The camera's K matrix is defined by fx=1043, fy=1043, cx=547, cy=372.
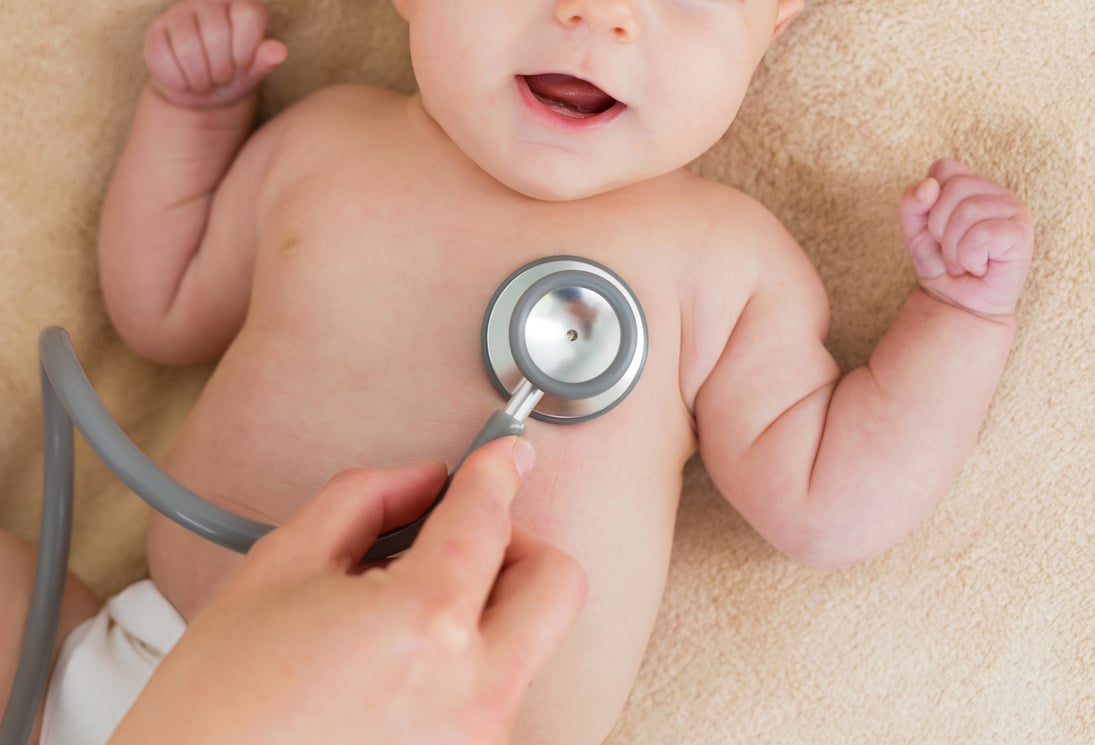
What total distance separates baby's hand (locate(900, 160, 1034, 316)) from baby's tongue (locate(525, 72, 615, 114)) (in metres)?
0.32

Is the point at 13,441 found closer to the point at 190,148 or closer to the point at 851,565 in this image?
the point at 190,148

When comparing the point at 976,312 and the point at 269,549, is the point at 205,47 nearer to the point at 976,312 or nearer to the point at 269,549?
the point at 269,549

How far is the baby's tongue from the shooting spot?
965mm

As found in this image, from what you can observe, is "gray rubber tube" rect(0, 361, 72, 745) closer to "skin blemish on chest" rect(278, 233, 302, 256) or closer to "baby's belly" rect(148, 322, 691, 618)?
"baby's belly" rect(148, 322, 691, 618)

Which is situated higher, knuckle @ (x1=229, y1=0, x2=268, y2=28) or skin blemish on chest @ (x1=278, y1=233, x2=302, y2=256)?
knuckle @ (x1=229, y1=0, x2=268, y2=28)

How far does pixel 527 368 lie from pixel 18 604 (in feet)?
1.80

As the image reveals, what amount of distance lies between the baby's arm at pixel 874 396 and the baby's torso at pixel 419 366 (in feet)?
0.18

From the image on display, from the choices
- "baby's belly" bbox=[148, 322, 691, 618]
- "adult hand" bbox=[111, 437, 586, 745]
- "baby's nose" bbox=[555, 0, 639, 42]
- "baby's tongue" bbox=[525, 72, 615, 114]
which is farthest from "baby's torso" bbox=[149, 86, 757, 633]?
"adult hand" bbox=[111, 437, 586, 745]

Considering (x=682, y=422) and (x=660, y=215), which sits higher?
(x=660, y=215)

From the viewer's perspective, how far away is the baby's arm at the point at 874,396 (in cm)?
102

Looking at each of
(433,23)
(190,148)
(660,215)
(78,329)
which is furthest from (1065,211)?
(78,329)

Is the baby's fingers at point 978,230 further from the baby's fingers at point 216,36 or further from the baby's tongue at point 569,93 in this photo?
the baby's fingers at point 216,36

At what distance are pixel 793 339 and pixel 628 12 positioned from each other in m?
0.37

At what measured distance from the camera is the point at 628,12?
2.87ft
